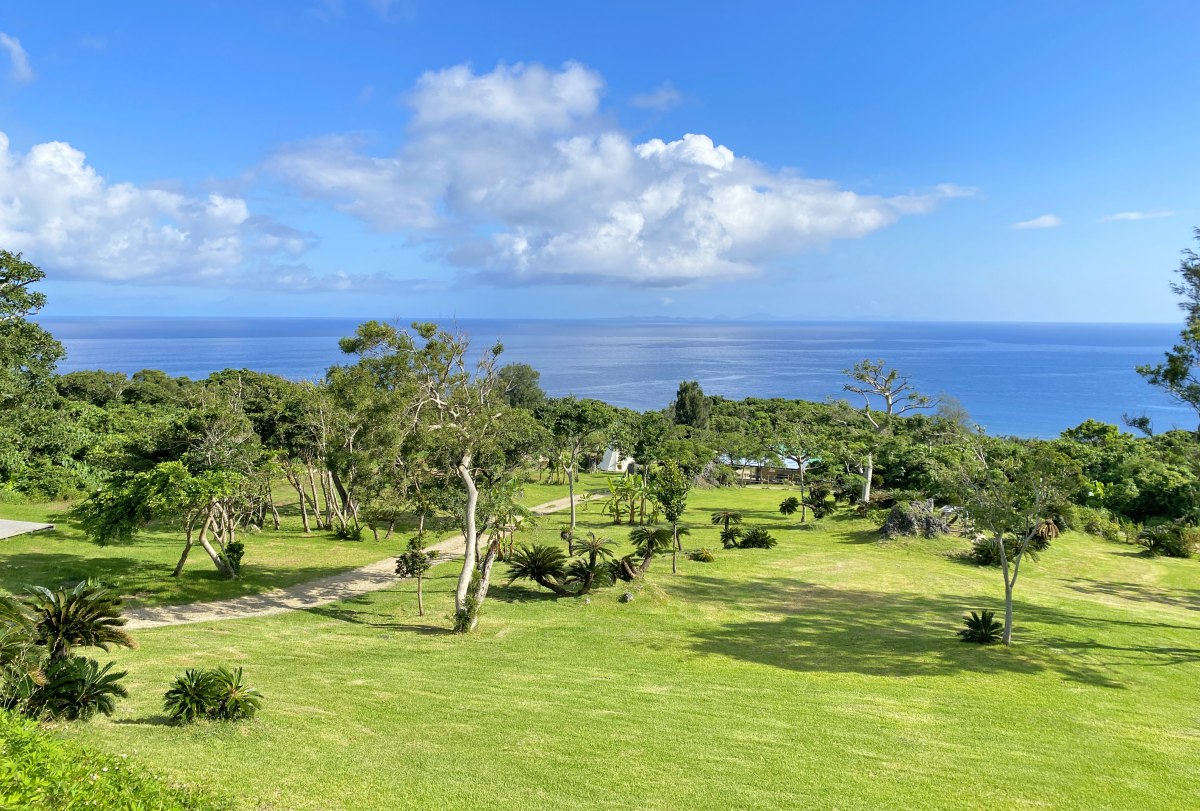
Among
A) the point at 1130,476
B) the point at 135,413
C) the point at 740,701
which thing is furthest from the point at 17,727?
the point at 1130,476

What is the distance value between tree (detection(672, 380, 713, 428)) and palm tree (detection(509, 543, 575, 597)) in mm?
47289

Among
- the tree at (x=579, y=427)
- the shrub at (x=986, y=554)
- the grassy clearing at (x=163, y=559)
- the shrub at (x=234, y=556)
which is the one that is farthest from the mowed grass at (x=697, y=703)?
the tree at (x=579, y=427)

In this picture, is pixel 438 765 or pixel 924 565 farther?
pixel 924 565

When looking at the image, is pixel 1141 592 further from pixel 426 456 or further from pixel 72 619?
pixel 72 619

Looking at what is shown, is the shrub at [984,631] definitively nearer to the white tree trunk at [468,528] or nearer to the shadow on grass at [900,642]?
the shadow on grass at [900,642]

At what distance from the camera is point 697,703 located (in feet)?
38.5

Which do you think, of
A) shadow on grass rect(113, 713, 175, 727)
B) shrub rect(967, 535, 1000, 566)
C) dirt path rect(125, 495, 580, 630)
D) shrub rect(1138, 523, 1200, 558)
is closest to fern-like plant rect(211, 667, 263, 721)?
shadow on grass rect(113, 713, 175, 727)

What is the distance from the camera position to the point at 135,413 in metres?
43.1

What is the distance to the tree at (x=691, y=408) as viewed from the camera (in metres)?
68.4

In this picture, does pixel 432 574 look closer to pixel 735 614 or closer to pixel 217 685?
pixel 735 614

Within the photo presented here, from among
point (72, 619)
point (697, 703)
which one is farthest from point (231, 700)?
point (697, 703)

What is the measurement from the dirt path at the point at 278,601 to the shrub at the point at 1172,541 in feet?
106

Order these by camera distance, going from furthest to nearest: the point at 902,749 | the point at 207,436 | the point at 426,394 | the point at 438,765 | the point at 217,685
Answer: the point at 207,436, the point at 426,394, the point at 902,749, the point at 217,685, the point at 438,765

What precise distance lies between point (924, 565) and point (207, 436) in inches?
1049
